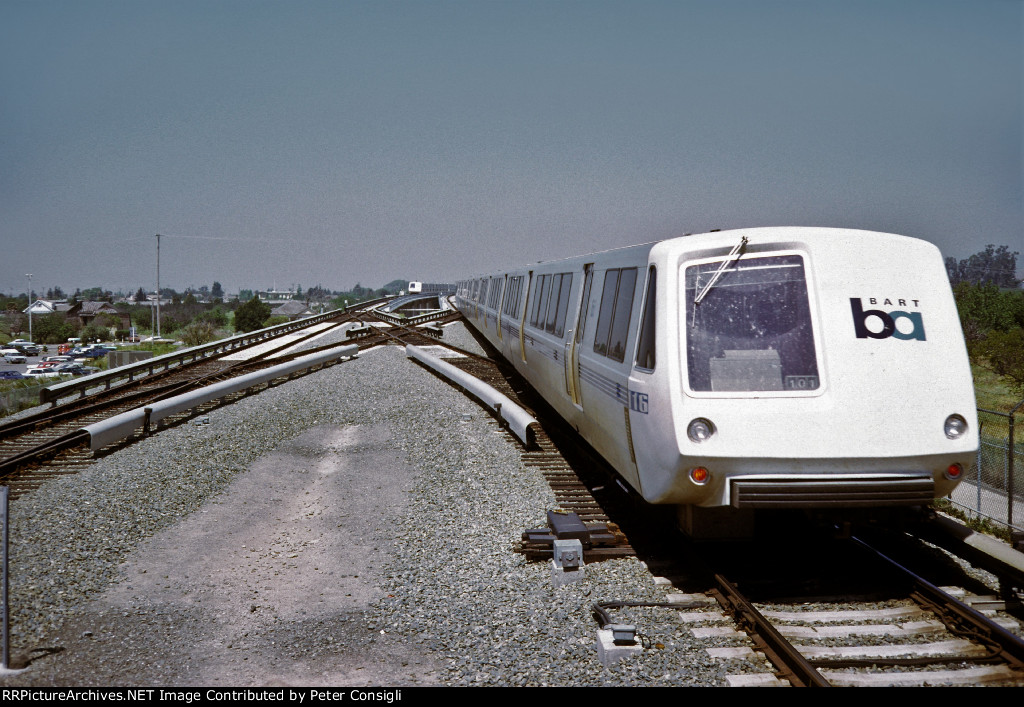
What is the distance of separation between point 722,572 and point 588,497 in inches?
105

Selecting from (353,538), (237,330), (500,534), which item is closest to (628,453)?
(500,534)

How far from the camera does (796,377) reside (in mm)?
5852

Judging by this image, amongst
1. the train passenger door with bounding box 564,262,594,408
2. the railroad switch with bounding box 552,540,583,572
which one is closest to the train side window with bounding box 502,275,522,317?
the train passenger door with bounding box 564,262,594,408

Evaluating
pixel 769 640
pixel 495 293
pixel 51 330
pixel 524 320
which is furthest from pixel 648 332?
pixel 51 330

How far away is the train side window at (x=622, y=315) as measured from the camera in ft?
23.8

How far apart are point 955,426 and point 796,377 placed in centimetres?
119

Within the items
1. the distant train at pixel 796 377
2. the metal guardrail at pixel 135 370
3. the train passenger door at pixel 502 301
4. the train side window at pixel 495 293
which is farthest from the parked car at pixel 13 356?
the distant train at pixel 796 377

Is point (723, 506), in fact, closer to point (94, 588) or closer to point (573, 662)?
point (573, 662)

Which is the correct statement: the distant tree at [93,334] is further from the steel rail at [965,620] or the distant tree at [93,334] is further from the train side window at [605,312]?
the steel rail at [965,620]

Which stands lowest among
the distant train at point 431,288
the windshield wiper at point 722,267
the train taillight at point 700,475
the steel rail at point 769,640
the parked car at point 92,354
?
the parked car at point 92,354

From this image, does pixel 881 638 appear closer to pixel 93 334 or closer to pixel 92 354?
pixel 92 354

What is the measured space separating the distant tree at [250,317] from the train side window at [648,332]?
92.6 metres

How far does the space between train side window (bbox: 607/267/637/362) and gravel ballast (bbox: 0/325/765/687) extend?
190 cm

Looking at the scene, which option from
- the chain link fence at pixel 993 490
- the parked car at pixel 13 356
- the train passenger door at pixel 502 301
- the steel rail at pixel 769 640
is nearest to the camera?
the steel rail at pixel 769 640
